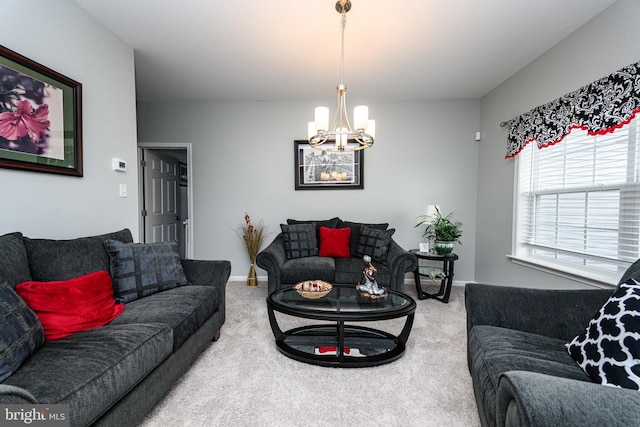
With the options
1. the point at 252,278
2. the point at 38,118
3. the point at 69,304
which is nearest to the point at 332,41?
the point at 38,118

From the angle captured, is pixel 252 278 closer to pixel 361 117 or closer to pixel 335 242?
pixel 335 242

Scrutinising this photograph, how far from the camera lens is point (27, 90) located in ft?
5.96

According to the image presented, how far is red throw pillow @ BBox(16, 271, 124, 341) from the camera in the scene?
1.40 meters

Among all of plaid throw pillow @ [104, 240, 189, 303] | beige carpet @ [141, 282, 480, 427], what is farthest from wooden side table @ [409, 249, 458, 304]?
plaid throw pillow @ [104, 240, 189, 303]

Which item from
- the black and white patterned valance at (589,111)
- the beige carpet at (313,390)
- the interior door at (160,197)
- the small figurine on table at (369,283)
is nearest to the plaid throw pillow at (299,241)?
the beige carpet at (313,390)

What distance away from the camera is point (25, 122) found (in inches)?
70.8

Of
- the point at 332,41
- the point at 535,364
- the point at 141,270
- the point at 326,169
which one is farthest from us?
the point at 326,169

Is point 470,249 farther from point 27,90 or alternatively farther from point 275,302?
point 27,90

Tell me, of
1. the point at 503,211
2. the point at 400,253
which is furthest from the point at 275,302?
the point at 503,211

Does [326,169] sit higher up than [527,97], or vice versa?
[527,97]

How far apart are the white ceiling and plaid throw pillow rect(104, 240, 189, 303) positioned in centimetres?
182

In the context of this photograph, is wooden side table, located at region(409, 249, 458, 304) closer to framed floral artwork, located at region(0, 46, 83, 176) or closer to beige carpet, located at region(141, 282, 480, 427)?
beige carpet, located at region(141, 282, 480, 427)

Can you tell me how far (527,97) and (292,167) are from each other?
285 centimetres

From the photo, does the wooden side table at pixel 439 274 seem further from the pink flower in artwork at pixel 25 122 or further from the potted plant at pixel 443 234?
the pink flower in artwork at pixel 25 122
